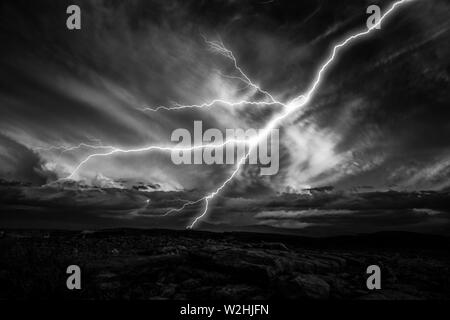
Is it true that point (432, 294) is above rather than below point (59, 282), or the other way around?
below

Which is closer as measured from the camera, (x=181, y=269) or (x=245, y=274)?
(x=245, y=274)

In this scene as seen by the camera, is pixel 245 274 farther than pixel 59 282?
Yes
